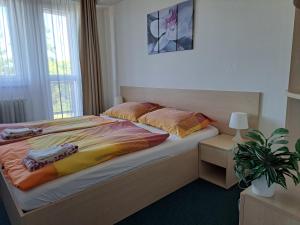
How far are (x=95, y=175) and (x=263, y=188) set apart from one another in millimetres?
1089

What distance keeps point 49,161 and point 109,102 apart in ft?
9.43

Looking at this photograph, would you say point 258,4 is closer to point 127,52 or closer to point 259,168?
point 259,168

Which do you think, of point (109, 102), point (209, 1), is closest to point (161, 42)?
point (209, 1)

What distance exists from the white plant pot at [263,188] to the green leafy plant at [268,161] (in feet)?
0.09

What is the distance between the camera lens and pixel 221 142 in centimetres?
231

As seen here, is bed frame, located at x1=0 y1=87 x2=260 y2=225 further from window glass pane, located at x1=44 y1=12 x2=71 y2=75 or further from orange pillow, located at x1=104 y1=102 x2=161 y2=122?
window glass pane, located at x1=44 y1=12 x2=71 y2=75

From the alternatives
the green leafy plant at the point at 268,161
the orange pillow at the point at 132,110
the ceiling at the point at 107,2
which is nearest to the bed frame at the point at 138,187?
the orange pillow at the point at 132,110

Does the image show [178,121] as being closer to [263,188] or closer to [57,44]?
[263,188]

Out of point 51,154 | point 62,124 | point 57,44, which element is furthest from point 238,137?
point 57,44

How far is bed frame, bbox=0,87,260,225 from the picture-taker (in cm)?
144

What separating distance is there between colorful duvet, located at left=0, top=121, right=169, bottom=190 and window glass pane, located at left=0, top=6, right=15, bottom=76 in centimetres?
163

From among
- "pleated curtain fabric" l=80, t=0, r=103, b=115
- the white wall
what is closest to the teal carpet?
the white wall

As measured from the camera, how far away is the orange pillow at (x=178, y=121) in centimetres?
236

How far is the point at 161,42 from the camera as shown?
3109 mm
